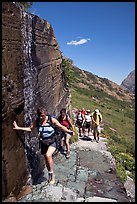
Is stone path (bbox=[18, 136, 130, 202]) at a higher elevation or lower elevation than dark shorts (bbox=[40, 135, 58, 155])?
lower

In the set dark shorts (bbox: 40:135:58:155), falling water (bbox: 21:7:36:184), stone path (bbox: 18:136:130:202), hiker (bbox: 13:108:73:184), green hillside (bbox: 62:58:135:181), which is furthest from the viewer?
green hillside (bbox: 62:58:135:181)

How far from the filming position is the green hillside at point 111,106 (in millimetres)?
17750

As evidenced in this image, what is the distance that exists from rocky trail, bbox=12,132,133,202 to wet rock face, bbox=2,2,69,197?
2.01 ft

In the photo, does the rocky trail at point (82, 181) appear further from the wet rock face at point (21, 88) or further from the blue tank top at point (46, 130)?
the blue tank top at point (46, 130)

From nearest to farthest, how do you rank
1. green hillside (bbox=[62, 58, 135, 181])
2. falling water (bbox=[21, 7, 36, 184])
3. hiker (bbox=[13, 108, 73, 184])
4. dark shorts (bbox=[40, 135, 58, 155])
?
hiker (bbox=[13, 108, 73, 184]) < dark shorts (bbox=[40, 135, 58, 155]) < falling water (bbox=[21, 7, 36, 184]) < green hillside (bbox=[62, 58, 135, 181])

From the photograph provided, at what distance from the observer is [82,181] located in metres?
10.4

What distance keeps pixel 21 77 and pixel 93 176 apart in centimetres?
460

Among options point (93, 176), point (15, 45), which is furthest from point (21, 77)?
point (93, 176)

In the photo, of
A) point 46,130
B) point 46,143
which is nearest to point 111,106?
point 46,143

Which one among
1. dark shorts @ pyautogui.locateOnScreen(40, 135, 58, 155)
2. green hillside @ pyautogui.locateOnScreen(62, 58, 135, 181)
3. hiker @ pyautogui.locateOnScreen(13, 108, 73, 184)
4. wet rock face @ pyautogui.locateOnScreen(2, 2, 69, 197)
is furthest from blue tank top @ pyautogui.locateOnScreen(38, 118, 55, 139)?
green hillside @ pyautogui.locateOnScreen(62, 58, 135, 181)

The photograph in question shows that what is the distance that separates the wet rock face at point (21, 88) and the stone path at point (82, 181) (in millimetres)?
624

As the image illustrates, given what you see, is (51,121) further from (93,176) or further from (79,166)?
(79,166)

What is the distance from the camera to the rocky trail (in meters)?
7.32

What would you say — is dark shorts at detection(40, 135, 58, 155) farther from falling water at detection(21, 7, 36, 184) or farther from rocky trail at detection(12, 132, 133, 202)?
falling water at detection(21, 7, 36, 184)
